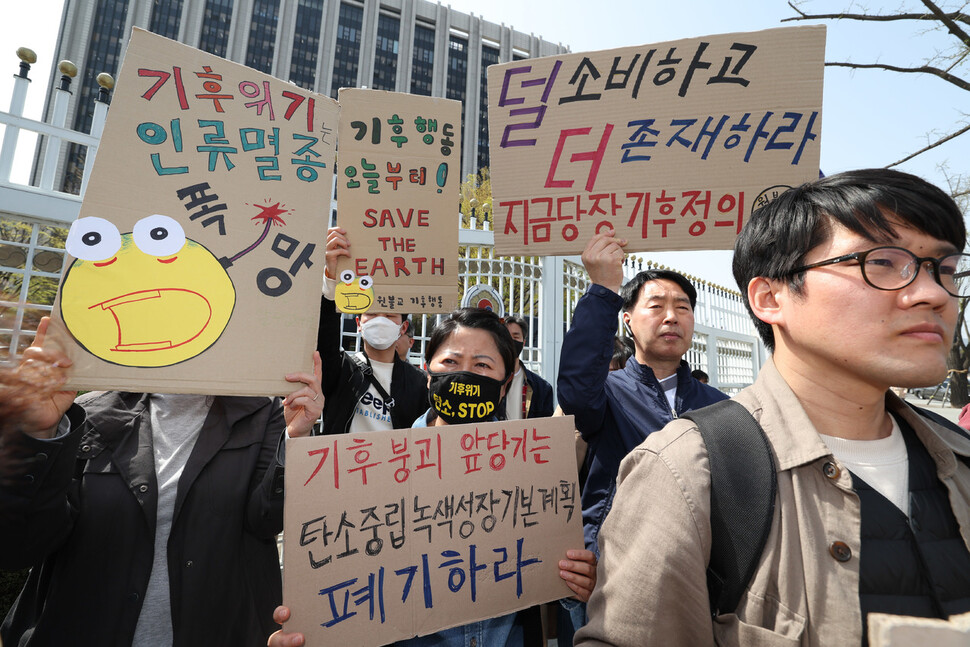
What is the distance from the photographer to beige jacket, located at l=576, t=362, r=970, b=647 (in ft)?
2.86

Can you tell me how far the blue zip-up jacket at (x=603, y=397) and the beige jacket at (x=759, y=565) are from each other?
2.43 ft

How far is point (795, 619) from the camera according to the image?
861 mm

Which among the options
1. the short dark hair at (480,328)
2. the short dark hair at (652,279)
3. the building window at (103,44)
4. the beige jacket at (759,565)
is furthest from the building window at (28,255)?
the building window at (103,44)

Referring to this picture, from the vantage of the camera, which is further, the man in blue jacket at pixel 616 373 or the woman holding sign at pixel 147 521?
the man in blue jacket at pixel 616 373

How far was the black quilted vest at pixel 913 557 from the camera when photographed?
87 cm

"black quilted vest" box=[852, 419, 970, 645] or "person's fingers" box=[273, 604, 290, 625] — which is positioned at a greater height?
"black quilted vest" box=[852, 419, 970, 645]

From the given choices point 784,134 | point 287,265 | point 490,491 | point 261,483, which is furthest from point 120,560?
point 784,134

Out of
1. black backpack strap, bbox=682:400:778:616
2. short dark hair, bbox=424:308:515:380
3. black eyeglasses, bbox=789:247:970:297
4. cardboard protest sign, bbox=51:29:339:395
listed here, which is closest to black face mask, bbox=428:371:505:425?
short dark hair, bbox=424:308:515:380

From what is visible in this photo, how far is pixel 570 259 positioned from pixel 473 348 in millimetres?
4940

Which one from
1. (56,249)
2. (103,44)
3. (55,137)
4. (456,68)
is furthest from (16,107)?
(456,68)

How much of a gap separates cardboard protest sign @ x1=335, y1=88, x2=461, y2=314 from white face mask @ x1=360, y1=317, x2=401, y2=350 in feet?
2.89

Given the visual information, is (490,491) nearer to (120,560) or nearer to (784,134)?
(120,560)

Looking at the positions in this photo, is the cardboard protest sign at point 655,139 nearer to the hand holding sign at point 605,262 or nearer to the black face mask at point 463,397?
the hand holding sign at point 605,262

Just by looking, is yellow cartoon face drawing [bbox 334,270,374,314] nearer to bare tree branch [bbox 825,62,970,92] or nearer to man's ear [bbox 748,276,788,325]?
→ man's ear [bbox 748,276,788,325]
